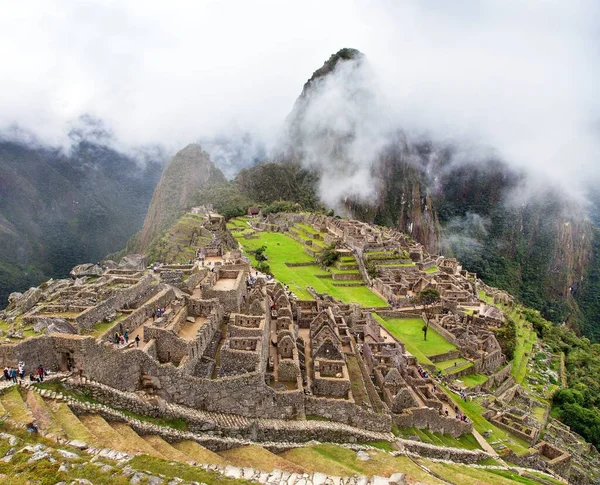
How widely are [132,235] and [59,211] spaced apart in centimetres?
1932

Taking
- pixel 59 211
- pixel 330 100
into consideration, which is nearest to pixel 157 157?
pixel 59 211

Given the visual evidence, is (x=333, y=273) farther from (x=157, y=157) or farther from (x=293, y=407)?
(x=157, y=157)

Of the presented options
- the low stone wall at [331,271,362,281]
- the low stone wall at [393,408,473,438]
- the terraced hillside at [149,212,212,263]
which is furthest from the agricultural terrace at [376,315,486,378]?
the terraced hillside at [149,212,212,263]

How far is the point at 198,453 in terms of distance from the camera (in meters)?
14.4

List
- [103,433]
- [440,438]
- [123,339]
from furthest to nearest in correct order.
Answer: [440,438]
[123,339]
[103,433]

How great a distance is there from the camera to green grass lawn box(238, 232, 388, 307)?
1933 inches

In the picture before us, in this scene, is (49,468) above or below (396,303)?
above

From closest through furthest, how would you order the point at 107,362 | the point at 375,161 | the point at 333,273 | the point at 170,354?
the point at 107,362, the point at 170,354, the point at 333,273, the point at 375,161

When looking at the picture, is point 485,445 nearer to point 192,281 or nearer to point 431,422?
point 431,422

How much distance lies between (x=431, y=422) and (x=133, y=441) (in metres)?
16.0

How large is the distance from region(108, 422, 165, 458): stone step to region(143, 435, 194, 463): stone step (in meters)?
0.26

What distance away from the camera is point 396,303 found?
49.6 m

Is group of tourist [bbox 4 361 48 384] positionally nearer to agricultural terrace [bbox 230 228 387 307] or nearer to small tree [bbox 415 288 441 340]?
agricultural terrace [bbox 230 228 387 307]

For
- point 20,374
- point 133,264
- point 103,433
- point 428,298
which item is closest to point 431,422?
point 103,433
